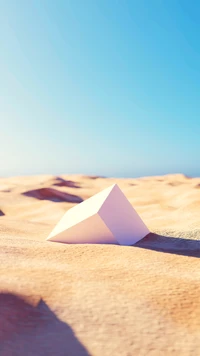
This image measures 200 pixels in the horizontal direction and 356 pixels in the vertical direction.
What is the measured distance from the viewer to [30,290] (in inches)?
164

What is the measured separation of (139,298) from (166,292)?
0.45m

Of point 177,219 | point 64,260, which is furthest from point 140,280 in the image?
point 177,219

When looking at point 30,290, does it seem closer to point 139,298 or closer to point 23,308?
point 23,308

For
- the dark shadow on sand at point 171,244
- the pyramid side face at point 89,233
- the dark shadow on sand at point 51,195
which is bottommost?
the dark shadow on sand at point 51,195

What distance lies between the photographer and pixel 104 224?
7332 mm

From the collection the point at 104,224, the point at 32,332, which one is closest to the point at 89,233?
the point at 104,224

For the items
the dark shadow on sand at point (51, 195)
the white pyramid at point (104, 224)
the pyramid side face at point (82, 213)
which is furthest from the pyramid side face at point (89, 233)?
the dark shadow on sand at point (51, 195)

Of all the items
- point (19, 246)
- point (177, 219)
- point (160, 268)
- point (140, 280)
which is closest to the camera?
point (140, 280)

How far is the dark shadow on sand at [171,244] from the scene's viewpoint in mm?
7012

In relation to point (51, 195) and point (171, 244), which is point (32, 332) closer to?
point (171, 244)

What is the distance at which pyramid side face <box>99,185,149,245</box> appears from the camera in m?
7.49

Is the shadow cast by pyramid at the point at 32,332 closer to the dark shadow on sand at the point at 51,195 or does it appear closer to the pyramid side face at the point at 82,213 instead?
the pyramid side face at the point at 82,213

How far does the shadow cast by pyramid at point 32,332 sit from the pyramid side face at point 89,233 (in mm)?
3455

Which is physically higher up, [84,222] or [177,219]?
[84,222]
